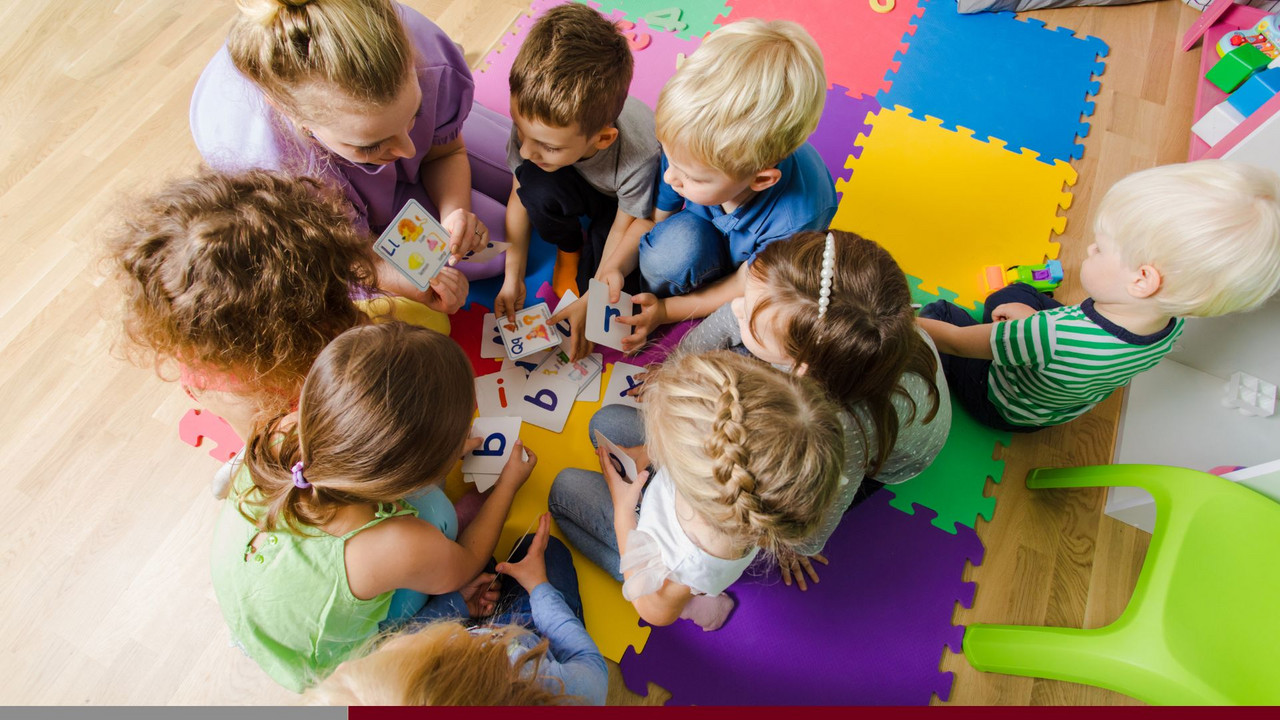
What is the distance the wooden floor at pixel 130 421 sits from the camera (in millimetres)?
1753

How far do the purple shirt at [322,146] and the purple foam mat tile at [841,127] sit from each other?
1231mm

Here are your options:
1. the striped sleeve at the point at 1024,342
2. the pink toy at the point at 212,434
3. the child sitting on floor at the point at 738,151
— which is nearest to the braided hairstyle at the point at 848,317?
the child sitting on floor at the point at 738,151

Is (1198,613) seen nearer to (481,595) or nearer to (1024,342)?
(1024,342)

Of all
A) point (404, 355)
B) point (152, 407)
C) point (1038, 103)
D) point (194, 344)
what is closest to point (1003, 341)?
point (1038, 103)

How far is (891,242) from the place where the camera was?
2246mm

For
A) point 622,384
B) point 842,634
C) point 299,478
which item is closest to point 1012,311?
point 842,634

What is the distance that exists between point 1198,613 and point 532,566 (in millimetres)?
1454

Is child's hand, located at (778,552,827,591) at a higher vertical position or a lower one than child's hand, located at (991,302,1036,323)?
lower

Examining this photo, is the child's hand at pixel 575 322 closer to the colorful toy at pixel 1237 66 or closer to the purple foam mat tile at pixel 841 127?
the purple foam mat tile at pixel 841 127

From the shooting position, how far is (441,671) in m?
0.98

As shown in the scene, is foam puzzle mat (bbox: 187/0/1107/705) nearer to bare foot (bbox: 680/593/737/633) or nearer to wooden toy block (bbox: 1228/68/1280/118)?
bare foot (bbox: 680/593/737/633)

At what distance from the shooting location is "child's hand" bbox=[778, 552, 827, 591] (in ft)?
5.82

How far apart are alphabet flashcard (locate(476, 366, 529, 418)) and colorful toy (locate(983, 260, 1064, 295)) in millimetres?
1510

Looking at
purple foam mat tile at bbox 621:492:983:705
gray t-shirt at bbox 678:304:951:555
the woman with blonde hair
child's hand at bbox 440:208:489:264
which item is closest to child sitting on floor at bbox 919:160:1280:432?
gray t-shirt at bbox 678:304:951:555
